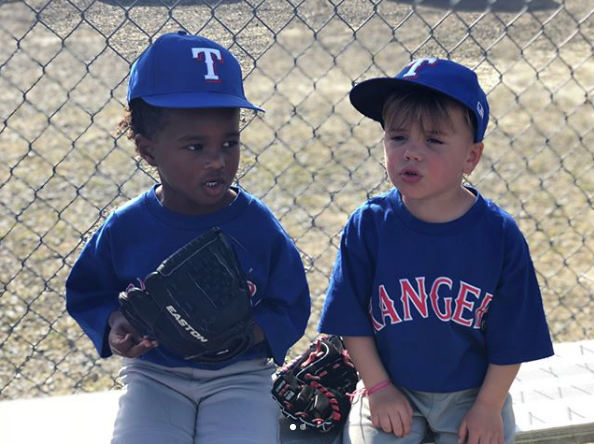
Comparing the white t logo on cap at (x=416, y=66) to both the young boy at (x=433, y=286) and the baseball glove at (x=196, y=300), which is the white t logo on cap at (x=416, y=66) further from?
the baseball glove at (x=196, y=300)

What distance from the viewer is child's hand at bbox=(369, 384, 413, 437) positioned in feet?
7.72

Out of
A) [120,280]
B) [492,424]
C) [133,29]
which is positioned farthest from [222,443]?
[133,29]

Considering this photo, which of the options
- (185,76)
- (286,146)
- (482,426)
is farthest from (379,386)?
(286,146)

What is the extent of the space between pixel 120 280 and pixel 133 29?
87 centimetres

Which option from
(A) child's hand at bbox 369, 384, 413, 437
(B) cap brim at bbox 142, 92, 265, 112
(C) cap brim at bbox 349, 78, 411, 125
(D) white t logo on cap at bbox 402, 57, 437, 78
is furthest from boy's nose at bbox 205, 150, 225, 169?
(A) child's hand at bbox 369, 384, 413, 437

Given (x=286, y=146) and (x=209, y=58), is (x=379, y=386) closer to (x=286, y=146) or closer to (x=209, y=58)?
(x=209, y=58)

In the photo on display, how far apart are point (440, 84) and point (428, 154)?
0.17 m

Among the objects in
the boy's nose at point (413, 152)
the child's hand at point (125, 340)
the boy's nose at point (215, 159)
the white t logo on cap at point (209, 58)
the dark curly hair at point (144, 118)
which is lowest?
the child's hand at point (125, 340)

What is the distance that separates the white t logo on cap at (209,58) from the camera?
2.30 m

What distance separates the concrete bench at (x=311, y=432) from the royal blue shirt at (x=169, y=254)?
35 cm

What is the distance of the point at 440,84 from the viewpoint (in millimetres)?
2201

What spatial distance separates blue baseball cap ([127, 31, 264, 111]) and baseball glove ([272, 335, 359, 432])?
2.47 feet

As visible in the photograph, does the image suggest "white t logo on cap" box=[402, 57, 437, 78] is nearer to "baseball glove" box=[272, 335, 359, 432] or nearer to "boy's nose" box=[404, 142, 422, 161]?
"boy's nose" box=[404, 142, 422, 161]

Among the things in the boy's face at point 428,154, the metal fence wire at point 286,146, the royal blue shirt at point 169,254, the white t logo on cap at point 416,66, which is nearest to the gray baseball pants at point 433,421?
the royal blue shirt at point 169,254
